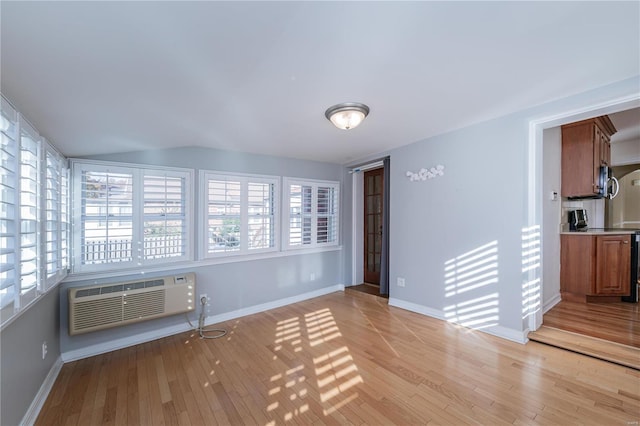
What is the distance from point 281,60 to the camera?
1.67m

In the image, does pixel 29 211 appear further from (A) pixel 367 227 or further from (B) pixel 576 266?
(B) pixel 576 266

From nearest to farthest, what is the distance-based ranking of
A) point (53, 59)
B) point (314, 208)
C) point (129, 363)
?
1. point (53, 59)
2. point (129, 363)
3. point (314, 208)

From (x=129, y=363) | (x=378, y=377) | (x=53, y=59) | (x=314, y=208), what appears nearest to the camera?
(x=53, y=59)

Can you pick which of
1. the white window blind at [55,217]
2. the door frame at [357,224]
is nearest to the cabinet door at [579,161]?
the door frame at [357,224]

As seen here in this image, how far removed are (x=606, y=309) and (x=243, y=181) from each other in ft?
16.6

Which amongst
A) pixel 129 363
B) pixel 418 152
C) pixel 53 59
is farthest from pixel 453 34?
pixel 129 363

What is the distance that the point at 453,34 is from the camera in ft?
5.06

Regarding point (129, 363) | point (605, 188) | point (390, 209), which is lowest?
point (129, 363)

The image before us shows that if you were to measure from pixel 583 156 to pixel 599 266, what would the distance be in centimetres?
152

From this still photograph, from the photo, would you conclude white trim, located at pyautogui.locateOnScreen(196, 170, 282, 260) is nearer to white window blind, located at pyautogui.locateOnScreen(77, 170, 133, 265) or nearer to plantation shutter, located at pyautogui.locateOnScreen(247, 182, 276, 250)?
plantation shutter, located at pyautogui.locateOnScreen(247, 182, 276, 250)

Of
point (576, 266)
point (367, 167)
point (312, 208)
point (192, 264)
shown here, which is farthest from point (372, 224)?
point (192, 264)

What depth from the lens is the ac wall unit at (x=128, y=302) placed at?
8.55 feet

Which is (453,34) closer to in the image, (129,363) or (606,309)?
(129,363)

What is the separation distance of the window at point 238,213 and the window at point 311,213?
0.92ft
